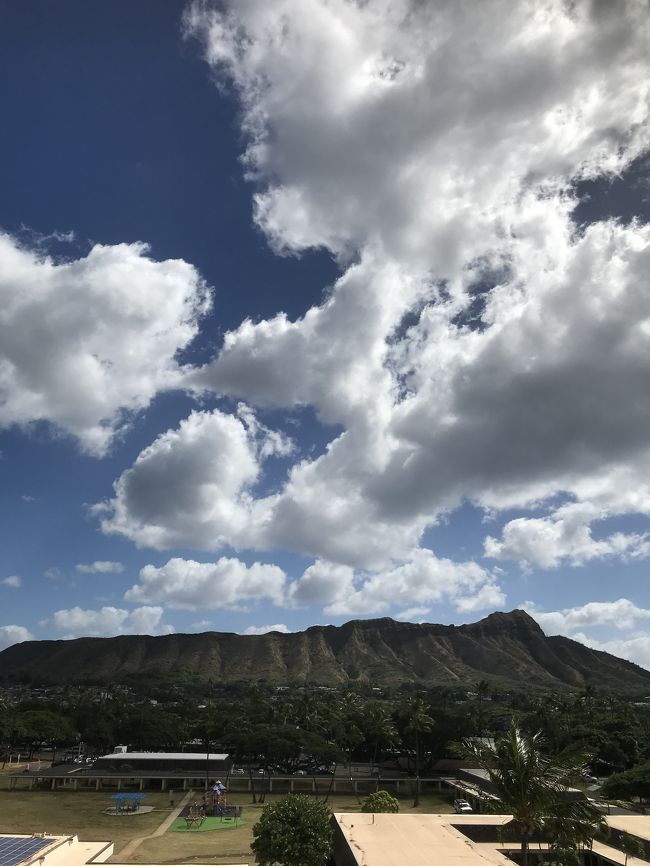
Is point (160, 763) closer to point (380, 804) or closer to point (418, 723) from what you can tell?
point (418, 723)

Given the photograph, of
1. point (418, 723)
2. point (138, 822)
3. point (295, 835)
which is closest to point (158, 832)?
point (138, 822)

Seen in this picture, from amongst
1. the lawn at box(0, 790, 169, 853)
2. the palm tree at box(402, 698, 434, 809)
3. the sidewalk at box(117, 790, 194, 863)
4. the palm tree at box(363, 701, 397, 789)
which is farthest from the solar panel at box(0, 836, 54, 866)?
the palm tree at box(363, 701, 397, 789)

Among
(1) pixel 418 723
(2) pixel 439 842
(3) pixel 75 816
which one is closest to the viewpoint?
(2) pixel 439 842

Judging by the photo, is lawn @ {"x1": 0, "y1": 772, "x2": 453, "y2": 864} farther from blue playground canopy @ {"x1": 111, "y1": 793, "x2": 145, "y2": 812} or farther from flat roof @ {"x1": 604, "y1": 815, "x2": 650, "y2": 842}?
flat roof @ {"x1": 604, "y1": 815, "x2": 650, "y2": 842}

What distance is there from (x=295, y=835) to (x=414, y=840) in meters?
8.61

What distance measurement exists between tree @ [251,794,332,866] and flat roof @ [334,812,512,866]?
1.72 metres

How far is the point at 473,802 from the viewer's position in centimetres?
8525

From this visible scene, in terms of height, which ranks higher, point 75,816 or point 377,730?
point 377,730

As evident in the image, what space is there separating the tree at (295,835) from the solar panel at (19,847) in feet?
49.4

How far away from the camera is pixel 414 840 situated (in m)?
41.1

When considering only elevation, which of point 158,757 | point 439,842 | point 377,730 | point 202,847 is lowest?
point 202,847

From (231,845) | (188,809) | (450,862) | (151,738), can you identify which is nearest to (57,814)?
(188,809)

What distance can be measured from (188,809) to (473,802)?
40.4 metres

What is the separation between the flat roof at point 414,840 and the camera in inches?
1443
